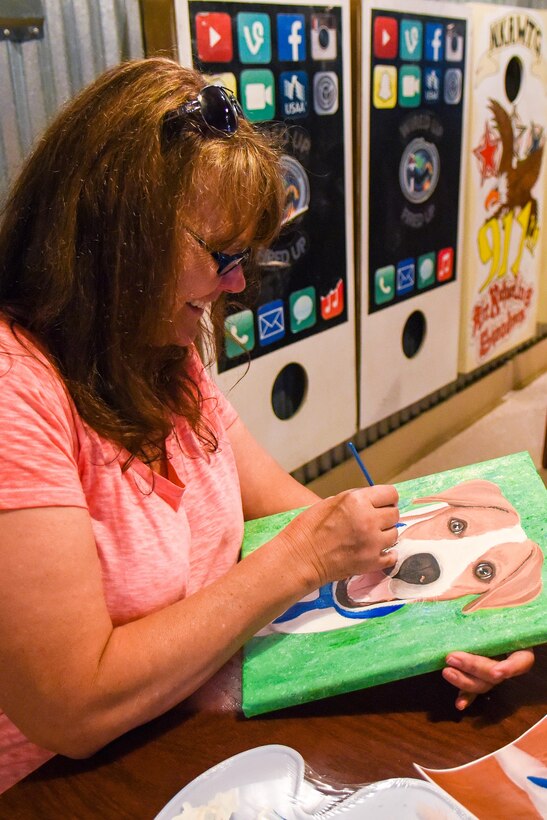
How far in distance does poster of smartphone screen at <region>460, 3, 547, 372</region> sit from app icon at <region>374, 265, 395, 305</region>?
454mm

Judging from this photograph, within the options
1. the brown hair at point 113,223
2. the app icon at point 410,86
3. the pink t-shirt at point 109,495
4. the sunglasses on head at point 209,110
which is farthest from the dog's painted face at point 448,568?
the app icon at point 410,86

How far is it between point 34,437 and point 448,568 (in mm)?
495

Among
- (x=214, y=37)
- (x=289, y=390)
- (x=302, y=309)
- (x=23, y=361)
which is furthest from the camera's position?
(x=289, y=390)

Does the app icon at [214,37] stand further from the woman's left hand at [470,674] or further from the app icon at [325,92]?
the woman's left hand at [470,674]

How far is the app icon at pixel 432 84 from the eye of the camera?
2.12m

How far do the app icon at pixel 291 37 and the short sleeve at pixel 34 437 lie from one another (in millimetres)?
1151

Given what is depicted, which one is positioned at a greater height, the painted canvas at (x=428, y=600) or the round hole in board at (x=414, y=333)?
the painted canvas at (x=428, y=600)

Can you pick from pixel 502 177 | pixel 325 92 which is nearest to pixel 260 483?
pixel 325 92

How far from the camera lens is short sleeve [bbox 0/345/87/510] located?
26.5 inches

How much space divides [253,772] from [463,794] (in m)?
0.18

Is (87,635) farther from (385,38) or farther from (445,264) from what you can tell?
(445,264)

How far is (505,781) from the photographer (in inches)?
25.5

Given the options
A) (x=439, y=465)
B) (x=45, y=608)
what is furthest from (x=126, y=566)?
(x=439, y=465)

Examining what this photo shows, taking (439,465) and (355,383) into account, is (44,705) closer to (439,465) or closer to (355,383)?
(355,383)
